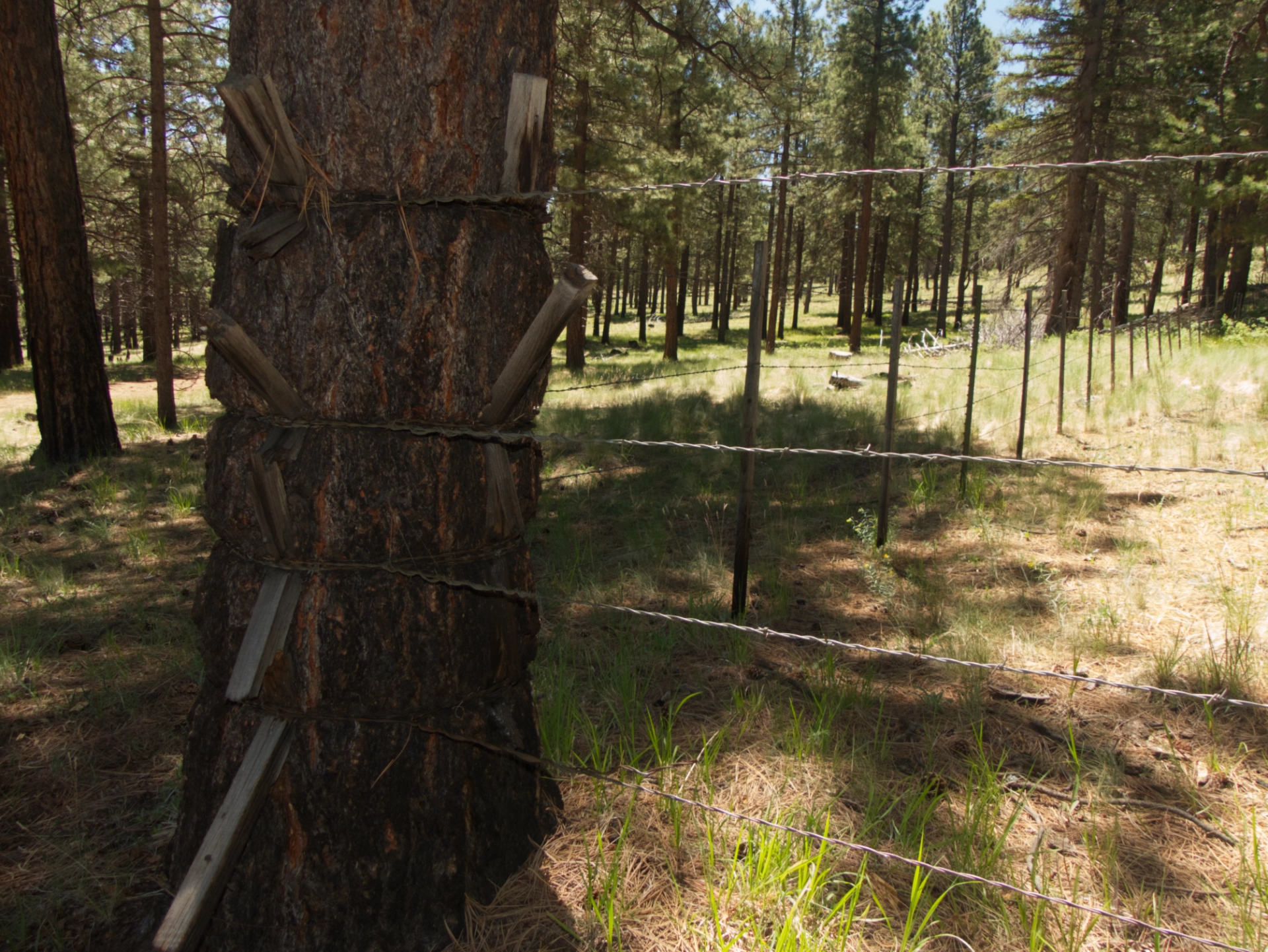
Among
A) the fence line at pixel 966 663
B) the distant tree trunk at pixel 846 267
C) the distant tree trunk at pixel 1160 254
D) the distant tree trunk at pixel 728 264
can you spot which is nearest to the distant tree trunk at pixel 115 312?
the fence line at pixel 966 663

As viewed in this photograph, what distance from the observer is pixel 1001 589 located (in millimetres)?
4367

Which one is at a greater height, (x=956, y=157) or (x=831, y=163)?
(x=956, y=157)

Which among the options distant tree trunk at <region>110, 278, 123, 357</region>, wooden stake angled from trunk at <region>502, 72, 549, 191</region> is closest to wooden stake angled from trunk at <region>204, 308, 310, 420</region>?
wooden stake angled from trunk at <region>502, 72, 549, 191</region>

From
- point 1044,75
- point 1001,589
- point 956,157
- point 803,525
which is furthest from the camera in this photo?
point 956,157

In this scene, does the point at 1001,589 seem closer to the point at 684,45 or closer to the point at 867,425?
the point at 867,425

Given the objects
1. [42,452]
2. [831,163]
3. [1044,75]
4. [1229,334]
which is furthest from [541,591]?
[831,163]

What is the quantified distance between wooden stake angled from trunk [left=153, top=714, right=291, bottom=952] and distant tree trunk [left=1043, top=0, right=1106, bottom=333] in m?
19.6

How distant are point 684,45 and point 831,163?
21.3 metres

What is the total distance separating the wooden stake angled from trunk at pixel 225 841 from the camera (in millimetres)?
1803

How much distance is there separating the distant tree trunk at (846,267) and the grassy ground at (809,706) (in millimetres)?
28136

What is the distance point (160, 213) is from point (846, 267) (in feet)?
105

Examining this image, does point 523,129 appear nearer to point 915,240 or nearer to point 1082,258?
point 1082,258

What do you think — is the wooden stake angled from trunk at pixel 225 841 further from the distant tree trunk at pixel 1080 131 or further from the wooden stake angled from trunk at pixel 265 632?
the distant tree trunk at pixel 1080 131

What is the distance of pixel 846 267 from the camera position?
120 feet
